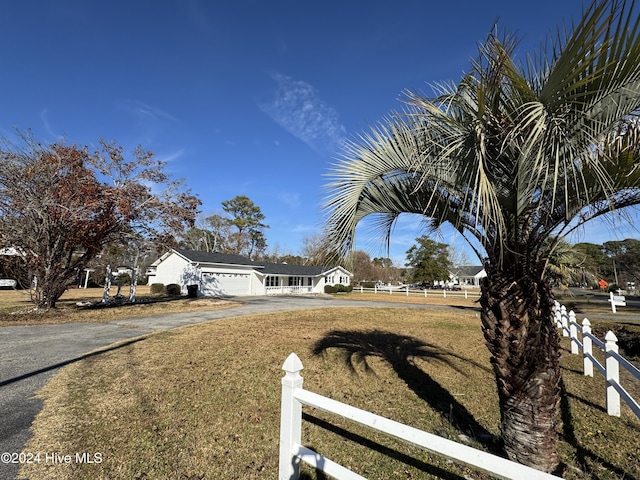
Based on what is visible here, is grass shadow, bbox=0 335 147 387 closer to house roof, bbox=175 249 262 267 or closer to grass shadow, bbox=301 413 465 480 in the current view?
grass shadow, bbox=301 413 465 480

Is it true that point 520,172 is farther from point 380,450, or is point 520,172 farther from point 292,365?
point 380,450

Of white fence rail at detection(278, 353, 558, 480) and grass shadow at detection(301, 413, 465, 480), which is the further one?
grass shadow at detection(301, 413, 465, 480)

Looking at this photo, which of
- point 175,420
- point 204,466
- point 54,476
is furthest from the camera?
point 175,420

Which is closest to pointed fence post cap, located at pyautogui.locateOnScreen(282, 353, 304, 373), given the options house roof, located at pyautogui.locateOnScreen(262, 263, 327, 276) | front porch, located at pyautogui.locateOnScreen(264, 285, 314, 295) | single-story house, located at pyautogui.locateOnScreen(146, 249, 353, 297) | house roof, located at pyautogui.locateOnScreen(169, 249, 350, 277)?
house roof, located at pyautogui.locateOnScreen(169, 249, 350, 277)

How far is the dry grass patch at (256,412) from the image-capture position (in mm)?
3090

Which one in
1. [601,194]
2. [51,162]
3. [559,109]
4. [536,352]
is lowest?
[536,352]

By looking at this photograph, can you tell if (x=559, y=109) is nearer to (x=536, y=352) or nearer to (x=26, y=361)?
(x=536, y=352)

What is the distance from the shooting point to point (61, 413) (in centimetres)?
398

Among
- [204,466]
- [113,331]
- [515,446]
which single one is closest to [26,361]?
[113,331]

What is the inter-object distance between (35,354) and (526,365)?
9386mm

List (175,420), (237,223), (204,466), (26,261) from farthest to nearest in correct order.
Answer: (237,223) → (26,261) → (175,420) → (204,466)

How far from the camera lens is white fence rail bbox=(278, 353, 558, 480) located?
1539 millimetres

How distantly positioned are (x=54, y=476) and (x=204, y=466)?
4.24ft

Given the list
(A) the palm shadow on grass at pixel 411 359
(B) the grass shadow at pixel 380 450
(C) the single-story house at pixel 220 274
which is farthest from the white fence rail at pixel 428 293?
(B) the grass shadow at pixel 380 450
